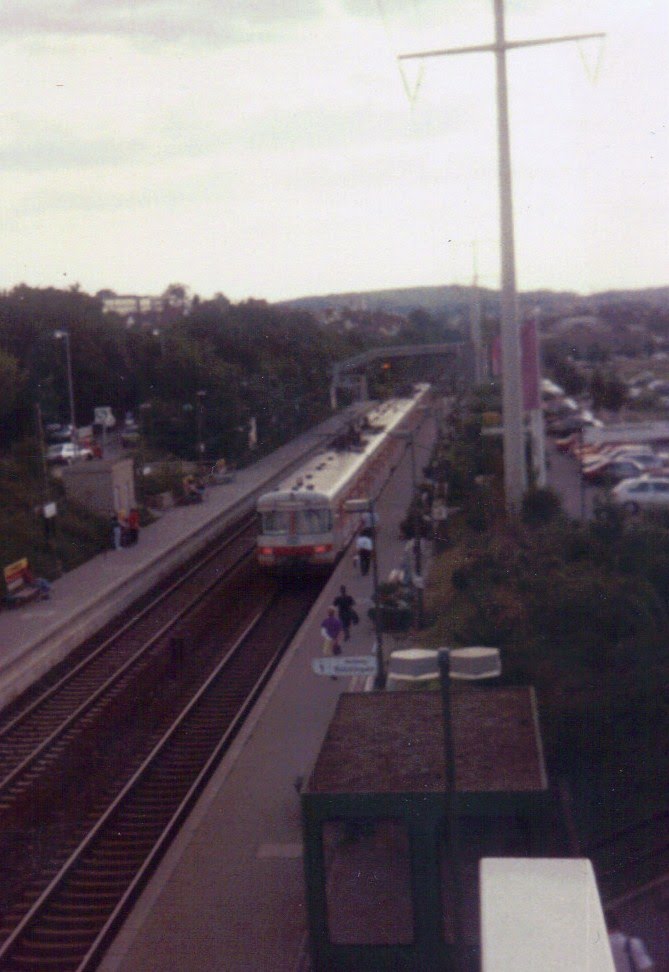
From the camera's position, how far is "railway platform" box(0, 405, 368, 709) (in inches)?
610

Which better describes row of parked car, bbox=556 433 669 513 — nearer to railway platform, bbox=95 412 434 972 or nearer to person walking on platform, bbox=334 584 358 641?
person walking on platform, bbox=334 584 358 641

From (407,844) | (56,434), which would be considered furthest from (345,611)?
(56,434)

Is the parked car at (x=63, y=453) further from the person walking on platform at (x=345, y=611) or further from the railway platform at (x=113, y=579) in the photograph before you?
the person walking on platform at (x=345, y=611)

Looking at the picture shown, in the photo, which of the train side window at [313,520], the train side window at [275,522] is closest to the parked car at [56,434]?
the train side window at [275,522]

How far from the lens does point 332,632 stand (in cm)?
1439

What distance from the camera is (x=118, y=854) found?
9469 mm

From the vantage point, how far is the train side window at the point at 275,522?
67.1ft

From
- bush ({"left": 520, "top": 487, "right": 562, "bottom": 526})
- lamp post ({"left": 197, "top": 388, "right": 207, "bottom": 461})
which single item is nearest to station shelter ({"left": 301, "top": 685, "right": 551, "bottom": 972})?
bush ({"left": 520, "top": 487, "right": 562, "bottom": 526})

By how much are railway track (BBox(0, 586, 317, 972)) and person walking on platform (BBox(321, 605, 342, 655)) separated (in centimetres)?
92

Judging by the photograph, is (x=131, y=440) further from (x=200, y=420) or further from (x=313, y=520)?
(x=313, y=520)

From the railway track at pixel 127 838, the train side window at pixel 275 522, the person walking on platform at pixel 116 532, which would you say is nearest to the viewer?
the railway track at pixel 127 838

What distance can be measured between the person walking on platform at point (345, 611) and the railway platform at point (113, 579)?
12.7 feet

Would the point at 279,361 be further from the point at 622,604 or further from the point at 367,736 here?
the point at 367,736

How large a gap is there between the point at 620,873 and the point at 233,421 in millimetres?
23614
